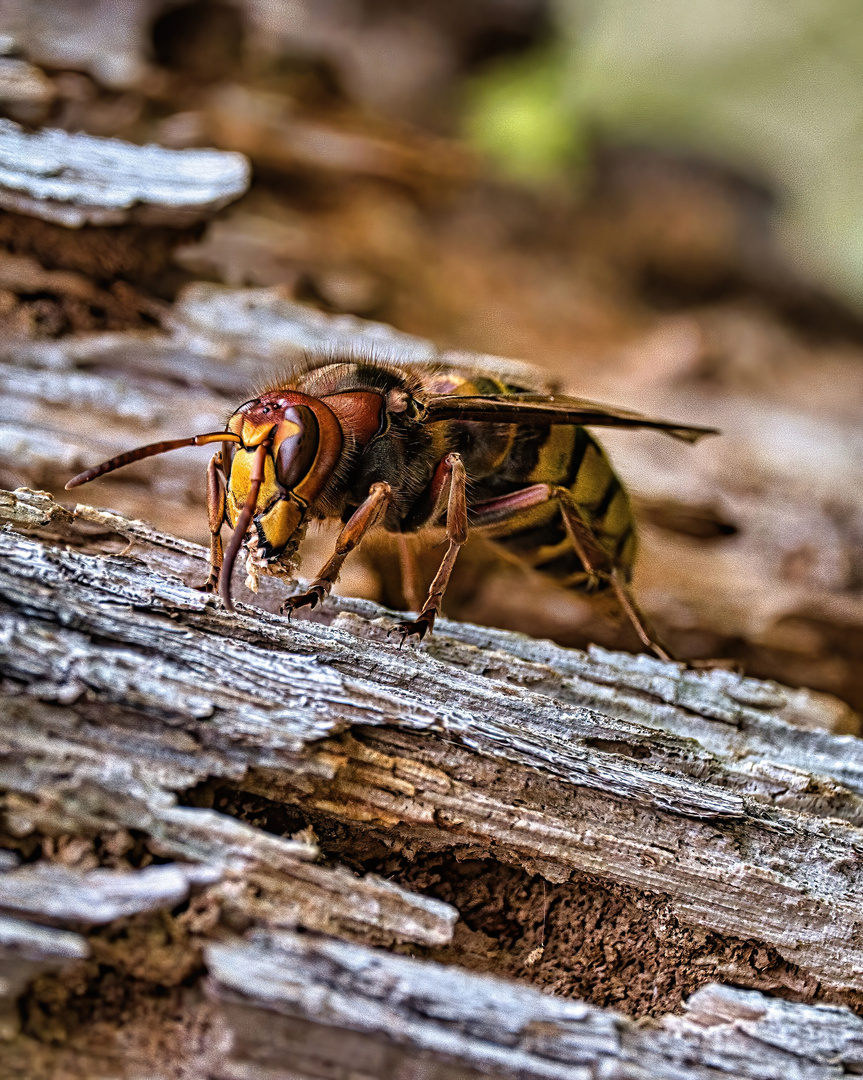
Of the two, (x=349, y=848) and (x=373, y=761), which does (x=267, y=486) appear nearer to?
(x=373, y=761)

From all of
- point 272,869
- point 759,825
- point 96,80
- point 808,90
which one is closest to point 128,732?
point 272,869

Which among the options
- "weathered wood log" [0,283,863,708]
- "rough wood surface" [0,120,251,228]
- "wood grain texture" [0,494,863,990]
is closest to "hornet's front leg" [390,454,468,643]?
"wood grain texture" [0,494,863,990]

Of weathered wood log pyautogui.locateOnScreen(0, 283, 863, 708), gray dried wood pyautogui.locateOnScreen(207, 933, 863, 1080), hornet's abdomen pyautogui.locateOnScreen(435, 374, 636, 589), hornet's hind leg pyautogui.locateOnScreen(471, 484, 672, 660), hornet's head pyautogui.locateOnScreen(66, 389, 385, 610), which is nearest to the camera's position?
gray dried wood pyautogui.locateOnScreen(207, 933, 863, 1080)

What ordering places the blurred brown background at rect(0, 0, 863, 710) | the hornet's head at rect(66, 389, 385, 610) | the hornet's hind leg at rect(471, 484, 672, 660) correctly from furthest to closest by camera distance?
the blurred brown background at rect(0, 0, 863, 710), the hornet's hind leg at rect(471, 484, 672, 660), the hornet's head at rect(66, 389, 385, 610)

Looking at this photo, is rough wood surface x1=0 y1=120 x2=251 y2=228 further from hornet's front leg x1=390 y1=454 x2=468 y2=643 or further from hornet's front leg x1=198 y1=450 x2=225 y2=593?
hornet's front leg x1=390 y1=454 x2=468 y2=643

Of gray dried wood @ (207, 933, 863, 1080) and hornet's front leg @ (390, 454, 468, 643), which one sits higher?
hornet's front leg @ (390, 454, 468, 643)

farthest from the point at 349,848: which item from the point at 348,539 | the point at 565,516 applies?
the point at 565,516
